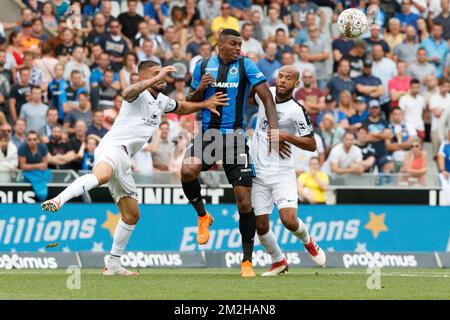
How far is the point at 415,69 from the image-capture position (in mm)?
26844

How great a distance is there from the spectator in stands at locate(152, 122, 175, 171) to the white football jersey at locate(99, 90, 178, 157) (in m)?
7.19

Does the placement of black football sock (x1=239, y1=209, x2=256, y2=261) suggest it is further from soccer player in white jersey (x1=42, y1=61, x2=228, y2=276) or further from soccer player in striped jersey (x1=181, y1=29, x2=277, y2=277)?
soccer player in white jersey (x1=42, y1=61, x2=228, y2=276)

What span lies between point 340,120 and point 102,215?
20.8 feet

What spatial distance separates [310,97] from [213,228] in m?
4.93

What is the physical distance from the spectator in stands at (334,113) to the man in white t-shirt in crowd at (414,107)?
1.68m

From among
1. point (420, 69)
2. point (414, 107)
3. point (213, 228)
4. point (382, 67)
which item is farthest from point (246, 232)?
point (420, 69)

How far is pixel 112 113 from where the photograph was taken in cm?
2330

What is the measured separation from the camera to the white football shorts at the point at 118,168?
14.7 metres

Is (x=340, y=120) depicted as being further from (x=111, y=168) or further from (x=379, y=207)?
(x=111, y=168)

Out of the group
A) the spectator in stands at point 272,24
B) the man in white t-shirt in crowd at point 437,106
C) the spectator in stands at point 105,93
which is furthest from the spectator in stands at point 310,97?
the spectator in stands at point 105,93

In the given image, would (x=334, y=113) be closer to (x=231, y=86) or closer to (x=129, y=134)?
(x=231, y=86)

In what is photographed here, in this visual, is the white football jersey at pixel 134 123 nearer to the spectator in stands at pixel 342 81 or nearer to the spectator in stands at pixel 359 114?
the spectator in stands at pixel 359 114
